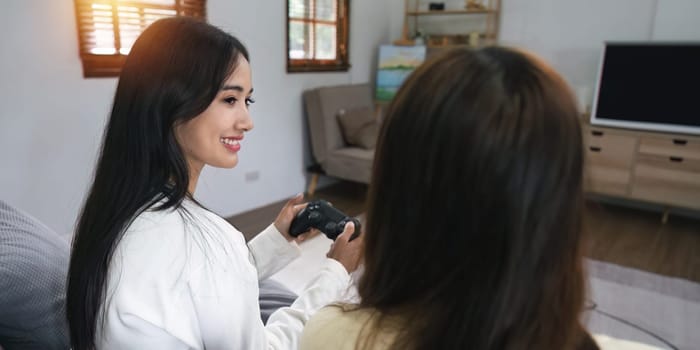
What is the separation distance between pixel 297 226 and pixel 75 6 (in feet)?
6.06

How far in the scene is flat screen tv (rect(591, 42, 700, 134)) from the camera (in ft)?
10.1

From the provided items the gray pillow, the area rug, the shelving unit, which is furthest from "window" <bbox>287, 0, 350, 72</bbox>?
the gray pillow

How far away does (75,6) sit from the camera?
7.25 ft

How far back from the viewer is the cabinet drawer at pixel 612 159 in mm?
3287

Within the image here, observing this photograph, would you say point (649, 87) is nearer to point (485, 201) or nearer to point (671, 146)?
point (671, 146)

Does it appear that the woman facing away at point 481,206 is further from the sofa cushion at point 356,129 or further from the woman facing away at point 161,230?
the sofa cushion at point 356,129

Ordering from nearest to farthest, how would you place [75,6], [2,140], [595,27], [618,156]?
[2,140]
[75,6]
[618,156]
[595,27]

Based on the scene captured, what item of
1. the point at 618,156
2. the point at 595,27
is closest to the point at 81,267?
the point at 618,156

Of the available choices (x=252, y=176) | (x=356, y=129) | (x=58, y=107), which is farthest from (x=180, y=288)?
(x=356, y=129)

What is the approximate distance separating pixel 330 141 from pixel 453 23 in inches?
69.6

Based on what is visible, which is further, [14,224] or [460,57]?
[14,224]

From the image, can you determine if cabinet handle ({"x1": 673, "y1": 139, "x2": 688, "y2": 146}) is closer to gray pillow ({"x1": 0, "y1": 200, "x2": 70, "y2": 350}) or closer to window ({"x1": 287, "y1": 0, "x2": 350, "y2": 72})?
window ({"x1": 287, "y1": 0, "x2": 350, "y2": 72})

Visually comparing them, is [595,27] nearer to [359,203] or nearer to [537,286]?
[359,203]

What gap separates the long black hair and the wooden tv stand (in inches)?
114
